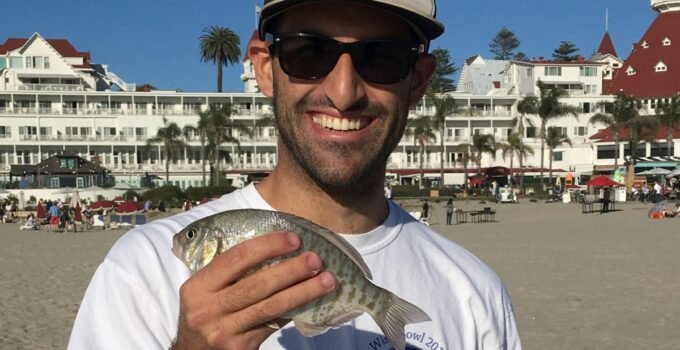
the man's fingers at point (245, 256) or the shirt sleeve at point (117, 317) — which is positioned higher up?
the man's fingers at point (245, 256)

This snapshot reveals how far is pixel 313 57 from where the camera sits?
2.50m

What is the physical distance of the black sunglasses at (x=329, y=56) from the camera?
2.51 m

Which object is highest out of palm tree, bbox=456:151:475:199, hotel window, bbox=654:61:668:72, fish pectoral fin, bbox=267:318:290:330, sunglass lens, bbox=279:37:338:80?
hotel window, bbox=654:61:668:72

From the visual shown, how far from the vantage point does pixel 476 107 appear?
318 feet

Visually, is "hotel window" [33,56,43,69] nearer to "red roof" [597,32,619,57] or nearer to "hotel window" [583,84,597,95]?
"hotel window" [583,84,597,95]

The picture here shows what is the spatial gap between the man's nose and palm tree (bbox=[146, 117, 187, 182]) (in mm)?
83514

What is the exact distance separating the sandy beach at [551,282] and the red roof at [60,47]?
73.9 m

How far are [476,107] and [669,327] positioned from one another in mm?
87604

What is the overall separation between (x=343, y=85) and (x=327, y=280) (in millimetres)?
972

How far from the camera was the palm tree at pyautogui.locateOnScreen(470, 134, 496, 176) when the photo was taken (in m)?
82.6

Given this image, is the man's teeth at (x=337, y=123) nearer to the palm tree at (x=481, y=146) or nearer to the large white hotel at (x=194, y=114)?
the palm tree at (x=481, y=146)

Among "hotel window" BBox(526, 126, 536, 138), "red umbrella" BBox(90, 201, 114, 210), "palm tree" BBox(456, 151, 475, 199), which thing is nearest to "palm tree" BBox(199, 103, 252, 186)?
"palm tree" BBox(456, 151, 475, 199)

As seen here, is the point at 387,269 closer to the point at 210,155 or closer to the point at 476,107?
the point at 210,155

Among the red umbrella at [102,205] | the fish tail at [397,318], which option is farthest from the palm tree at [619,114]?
the fish tail at [397,318]
